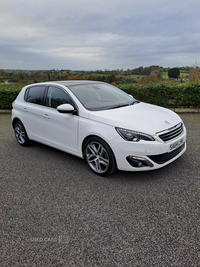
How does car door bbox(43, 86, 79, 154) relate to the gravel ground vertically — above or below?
above

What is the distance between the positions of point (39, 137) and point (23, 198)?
6.10 ft

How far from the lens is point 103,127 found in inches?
141

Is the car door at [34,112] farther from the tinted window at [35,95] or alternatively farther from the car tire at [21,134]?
the car tire at [21,134]

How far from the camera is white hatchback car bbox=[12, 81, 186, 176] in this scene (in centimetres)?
339

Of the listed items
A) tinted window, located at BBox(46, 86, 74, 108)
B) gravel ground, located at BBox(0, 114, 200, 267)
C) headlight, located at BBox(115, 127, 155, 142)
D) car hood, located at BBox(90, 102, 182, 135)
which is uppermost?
tinted window, located at BBox(46, 86, 74, 108)

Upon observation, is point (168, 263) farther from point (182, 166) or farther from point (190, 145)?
point (190, 145)

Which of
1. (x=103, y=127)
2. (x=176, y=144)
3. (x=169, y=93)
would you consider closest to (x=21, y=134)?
(x=103, y=127)

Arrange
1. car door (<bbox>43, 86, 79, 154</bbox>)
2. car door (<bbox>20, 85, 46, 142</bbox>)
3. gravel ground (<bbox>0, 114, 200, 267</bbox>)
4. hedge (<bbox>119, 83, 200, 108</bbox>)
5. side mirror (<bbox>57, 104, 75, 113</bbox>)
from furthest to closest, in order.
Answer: hedge (<bbox>119, 83, 200, 108</bbox>), car door (<bbox>20, 85, 46, 142</bbox>), car door (<bbox>43, 86, 79, 154</bbox>), side mirror (<bbox>57, 104, 75, 113</bbox>), gravel ground (<bbox>0, 114, 200, 267</bbox>)

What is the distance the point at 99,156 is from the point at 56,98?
5.40 ft

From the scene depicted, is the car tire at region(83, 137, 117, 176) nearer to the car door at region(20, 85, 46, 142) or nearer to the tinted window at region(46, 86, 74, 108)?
the tinted window at region(46, 86, 74, 108)

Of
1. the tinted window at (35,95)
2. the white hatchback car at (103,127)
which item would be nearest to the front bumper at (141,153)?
the white hatchback car at (103,127)

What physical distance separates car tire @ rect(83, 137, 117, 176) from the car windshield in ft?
2.22

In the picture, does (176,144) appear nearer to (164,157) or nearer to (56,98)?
(164,157)

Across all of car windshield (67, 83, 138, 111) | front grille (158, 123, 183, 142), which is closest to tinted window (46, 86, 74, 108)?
car windshield (67, 83, 138, 111)
